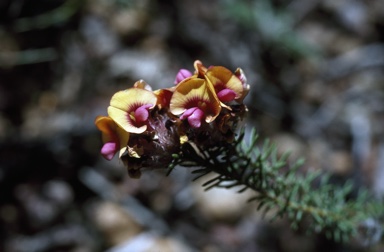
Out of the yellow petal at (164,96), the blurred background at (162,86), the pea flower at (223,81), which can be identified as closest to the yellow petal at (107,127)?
the yellow petal at (164,96)

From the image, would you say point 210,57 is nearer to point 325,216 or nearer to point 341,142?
point 341,142

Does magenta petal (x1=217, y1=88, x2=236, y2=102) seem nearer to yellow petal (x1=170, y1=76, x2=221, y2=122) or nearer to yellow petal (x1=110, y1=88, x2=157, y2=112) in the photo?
yellow petal (x1=170, y1=76, x2=221, y2=122)

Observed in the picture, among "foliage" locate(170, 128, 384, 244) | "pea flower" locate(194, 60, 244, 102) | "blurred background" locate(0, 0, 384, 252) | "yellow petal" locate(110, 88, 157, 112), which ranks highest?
"blurred background" locate(0, 0, 384, 252)

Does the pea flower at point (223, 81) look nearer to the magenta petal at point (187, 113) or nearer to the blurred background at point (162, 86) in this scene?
the magenta petal at point (187, 113)

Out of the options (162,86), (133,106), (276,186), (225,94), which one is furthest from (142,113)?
(162,86)

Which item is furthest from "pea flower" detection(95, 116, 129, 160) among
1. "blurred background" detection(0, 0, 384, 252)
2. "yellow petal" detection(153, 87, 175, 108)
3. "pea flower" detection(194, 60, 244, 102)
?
"blurred background" detection(0, 0, 384, 252)

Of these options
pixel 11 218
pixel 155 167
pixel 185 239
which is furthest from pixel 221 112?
pixel 11 218

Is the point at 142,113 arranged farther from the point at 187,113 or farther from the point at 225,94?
the point at 225,94
